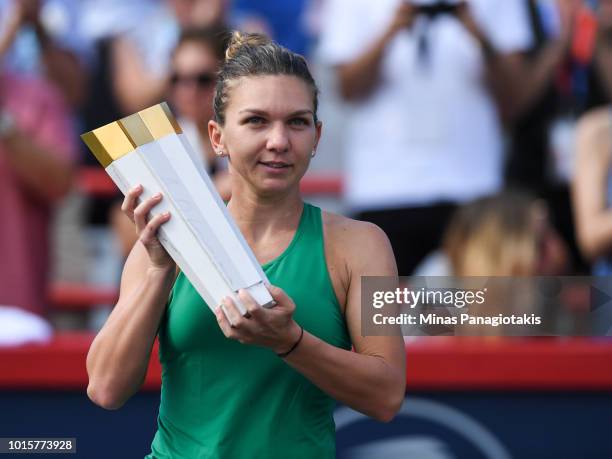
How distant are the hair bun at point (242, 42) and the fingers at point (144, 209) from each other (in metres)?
0.42

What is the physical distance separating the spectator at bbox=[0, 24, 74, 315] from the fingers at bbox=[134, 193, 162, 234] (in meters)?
2.73

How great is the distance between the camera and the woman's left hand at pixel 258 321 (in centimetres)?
190

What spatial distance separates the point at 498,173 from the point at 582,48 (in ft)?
2.29

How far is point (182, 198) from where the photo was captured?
6.61ft

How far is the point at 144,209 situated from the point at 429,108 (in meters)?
3.00

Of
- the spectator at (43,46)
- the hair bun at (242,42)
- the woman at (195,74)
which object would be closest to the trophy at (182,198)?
the hair bun at (242,42)

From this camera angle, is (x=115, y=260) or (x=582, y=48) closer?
(x=582, y=48)

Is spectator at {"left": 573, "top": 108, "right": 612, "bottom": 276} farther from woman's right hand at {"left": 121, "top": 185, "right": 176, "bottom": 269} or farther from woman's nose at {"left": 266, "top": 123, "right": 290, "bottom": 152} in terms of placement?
woman's right hand at {"left": 121, "top": 185, "right": 176, "bottom": 269}

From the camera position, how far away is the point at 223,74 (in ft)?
7.43

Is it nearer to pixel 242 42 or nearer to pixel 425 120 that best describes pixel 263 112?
pixel 242 42

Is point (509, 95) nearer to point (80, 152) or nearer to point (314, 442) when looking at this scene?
point (80, 152)

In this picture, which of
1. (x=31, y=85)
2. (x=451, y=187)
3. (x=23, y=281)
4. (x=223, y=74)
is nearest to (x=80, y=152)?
(x=31, y=85)

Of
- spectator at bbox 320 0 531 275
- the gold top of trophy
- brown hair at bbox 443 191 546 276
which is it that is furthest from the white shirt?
the gold top of trophy

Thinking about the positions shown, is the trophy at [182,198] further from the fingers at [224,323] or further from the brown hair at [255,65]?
the brown hair at [255,65]
